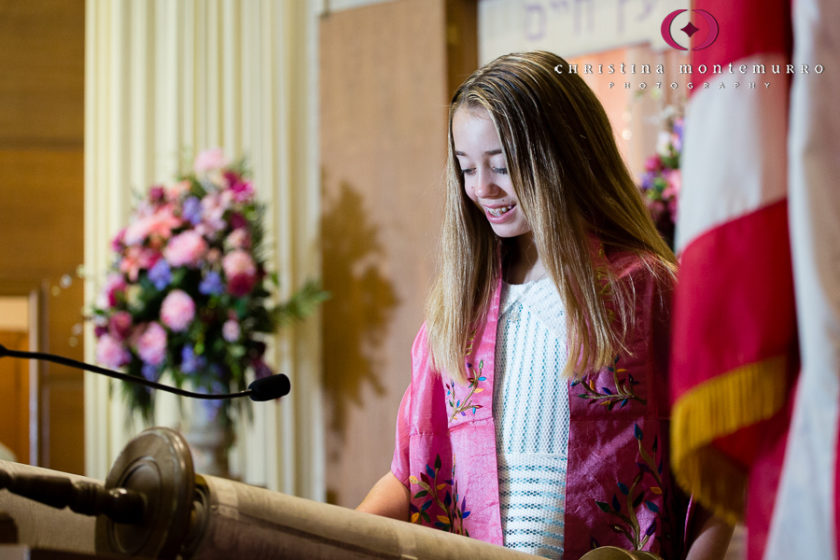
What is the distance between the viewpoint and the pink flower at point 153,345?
301 cm

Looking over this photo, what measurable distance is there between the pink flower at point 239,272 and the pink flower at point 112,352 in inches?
15.2

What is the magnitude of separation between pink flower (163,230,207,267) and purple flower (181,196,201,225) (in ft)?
0.24

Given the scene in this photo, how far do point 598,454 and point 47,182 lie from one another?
3082 millimetres

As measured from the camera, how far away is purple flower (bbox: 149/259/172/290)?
304 cm

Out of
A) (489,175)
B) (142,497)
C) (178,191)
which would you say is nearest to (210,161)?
(178,191)

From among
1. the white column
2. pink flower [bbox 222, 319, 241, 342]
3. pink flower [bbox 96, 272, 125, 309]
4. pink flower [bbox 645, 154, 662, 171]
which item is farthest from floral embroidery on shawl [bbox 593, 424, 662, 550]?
the white column

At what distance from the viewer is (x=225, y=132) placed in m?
3.73

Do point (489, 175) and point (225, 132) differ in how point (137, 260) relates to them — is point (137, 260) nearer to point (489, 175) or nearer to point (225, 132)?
point (225, 132)

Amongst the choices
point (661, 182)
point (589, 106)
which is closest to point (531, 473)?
point (589, 106)

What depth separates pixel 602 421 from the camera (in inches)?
52.5

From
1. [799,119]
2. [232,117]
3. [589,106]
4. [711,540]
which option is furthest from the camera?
[232,117]

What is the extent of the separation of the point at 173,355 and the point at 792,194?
2.62 meters

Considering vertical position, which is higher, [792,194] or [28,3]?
[28,3]

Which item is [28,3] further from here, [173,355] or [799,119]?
[799,119]
